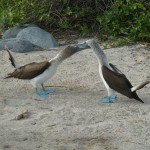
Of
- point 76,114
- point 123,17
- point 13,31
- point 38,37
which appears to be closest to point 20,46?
point 38,37

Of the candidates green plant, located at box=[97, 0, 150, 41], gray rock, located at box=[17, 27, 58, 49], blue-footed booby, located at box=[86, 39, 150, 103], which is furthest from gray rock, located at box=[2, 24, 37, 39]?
blue-footed booby, located at box=[86, 39, 150, 103]

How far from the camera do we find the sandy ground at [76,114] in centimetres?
589

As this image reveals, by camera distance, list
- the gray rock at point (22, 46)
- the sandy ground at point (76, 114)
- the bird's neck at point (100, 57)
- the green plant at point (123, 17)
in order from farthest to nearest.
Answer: the green plant at point (123, 17), the gray rock at point (22, 46), the bird's neck at point (100, 57), the sandy ground at point (76, 114)

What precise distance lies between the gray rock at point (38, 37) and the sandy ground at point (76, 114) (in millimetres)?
1281

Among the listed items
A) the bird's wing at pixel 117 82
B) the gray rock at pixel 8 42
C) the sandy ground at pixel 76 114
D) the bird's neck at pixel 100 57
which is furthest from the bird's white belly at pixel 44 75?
the gray rock at pixel 8 42

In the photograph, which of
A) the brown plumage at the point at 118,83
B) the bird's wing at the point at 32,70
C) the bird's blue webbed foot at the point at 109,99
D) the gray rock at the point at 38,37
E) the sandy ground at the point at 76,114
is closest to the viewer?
the sandy ground at the point at 76,114

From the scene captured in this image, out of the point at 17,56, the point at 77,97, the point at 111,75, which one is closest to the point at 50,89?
the point at 77,97

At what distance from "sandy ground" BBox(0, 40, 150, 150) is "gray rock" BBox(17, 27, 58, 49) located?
1281mm

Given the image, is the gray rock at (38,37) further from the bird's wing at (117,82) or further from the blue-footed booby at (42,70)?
the bird's wing at (117,82)

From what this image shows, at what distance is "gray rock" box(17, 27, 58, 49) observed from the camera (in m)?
10.4

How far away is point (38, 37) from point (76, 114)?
408 cm

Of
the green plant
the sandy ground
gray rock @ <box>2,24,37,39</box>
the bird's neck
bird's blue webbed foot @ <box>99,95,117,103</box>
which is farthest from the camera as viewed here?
gray rock @ <box>2,24,37,39</box>

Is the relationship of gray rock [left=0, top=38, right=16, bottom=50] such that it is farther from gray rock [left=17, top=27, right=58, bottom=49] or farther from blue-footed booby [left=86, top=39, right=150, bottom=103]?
blue-footed booby [left=86, top=39, right=150, bottom=103]

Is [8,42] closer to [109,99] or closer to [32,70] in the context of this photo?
[32,70]
